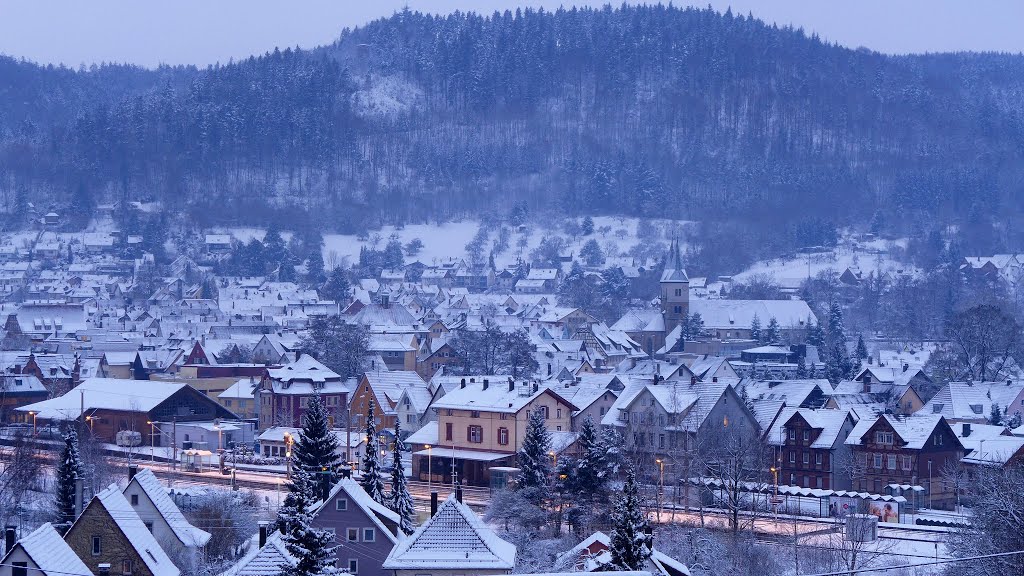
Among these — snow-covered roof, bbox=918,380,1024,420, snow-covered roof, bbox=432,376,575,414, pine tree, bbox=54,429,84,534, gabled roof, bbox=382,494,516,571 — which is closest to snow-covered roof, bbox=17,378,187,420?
snow-covered roof, bbox=432,376,575,414

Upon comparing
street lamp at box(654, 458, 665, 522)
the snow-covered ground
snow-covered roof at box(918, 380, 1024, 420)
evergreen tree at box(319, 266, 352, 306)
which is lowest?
street lamp at box(654, 458, 665, 522)

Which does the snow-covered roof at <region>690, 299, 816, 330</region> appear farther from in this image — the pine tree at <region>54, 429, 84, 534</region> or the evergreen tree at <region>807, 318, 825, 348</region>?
the pine tree at <region>54, 429, 84, 534</region>

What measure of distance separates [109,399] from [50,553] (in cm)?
4244

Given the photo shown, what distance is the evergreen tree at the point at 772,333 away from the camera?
113562 millimetres

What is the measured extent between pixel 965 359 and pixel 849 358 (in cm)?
751

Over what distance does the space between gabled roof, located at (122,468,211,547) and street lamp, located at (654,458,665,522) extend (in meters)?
14.0

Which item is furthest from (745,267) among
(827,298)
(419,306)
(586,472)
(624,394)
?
(586,472)

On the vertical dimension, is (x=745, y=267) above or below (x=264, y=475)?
above

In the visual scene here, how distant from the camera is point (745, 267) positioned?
188 meters

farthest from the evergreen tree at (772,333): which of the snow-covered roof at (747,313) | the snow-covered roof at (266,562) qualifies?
the snow-covered roof at (266,562)

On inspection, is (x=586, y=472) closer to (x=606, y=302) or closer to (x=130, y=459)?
(x=130, y=459)

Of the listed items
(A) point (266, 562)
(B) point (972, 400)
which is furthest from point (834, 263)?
(A) point (266, 562)

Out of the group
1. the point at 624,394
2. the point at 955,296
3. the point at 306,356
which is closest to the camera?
the point at 624,394

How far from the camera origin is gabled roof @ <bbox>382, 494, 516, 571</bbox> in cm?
3053
